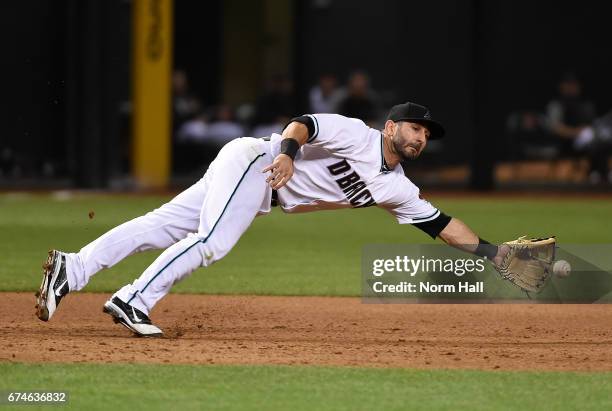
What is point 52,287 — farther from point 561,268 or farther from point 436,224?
point 561,268

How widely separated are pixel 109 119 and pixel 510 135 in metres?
7.07

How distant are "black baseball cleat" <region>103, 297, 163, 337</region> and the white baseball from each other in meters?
2.48

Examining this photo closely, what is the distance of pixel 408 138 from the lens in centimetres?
638

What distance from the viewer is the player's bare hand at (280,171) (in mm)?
5941

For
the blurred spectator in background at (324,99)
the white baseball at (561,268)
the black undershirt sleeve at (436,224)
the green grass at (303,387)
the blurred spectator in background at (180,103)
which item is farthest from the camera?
the blurred spectator in background at (180,103)

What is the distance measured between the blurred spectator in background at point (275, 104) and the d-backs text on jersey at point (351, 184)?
1099 centimetres

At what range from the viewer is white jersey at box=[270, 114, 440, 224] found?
6379mm

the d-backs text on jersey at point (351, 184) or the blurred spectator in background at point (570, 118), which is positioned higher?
the d-backs text on jersey at point (351, 184)

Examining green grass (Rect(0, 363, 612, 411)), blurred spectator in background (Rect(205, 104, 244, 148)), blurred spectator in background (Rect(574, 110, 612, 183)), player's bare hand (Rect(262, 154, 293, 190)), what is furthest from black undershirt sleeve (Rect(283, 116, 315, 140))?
blurred spectator in background (Rect(574, 110, 612, 183))

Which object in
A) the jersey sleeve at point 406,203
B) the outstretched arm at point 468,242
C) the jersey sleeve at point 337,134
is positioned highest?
the jersey sleeve at point 337,134

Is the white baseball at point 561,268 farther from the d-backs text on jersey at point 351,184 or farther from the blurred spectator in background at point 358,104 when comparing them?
the blurred spectator in background at point 358,104

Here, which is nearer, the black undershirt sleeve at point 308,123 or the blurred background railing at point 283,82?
the black undershirt sleeve at point 308,123

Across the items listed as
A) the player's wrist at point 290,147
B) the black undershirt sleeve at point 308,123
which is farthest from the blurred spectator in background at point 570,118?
the player's wrist at point 290,147

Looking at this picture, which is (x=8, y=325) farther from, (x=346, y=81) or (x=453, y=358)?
(x=346, y=81)
